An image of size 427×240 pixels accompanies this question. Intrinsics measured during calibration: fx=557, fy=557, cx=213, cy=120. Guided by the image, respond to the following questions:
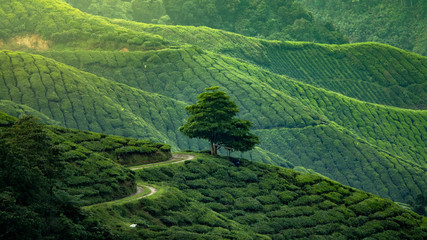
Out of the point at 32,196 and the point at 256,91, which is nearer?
the point at 32,196

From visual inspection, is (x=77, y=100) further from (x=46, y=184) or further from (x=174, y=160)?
(x=46, y=184)

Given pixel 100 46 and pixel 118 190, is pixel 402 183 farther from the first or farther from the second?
pixel 118 190

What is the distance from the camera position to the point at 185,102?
145m

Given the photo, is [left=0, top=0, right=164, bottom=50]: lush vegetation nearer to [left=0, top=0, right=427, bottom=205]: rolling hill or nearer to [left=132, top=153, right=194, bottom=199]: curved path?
[left=0, top=0, right=427, bottom=205]: rolling hill

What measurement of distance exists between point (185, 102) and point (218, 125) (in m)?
72.3

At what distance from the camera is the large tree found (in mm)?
73375

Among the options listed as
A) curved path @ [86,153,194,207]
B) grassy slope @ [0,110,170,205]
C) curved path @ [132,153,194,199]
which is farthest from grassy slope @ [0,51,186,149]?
grassy slope @ [0,110,170,205]

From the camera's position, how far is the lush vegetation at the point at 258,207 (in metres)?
49.8

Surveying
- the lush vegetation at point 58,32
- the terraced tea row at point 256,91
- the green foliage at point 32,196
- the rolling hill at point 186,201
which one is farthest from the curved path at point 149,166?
the lush vegetation at point 58,32

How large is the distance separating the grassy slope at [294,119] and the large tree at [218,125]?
6656 cm

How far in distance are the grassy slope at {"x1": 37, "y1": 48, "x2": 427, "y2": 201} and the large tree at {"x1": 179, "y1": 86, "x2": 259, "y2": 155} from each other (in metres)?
66.6

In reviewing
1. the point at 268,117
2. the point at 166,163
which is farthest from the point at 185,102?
the point at 166,163

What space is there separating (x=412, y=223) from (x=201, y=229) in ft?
95.4

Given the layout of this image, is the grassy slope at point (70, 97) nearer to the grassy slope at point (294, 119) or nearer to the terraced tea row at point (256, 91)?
the terraced tea row at point (256, 91)
